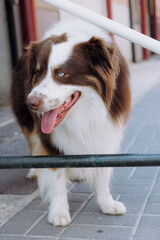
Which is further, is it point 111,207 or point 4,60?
point 4,60

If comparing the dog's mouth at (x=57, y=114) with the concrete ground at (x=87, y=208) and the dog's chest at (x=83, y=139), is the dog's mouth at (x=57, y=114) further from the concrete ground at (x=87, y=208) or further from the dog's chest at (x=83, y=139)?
the concrete ground at (x=87, y=208)

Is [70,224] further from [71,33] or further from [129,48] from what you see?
[129,48]

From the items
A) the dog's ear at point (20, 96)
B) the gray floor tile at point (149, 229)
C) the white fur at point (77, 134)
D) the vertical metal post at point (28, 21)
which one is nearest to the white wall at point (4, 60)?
the vertical metal post at point (28, 21)

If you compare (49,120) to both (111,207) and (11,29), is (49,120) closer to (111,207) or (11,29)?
(111,207)

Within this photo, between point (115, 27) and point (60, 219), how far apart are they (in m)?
1.47

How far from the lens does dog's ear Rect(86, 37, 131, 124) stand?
2.80 meters

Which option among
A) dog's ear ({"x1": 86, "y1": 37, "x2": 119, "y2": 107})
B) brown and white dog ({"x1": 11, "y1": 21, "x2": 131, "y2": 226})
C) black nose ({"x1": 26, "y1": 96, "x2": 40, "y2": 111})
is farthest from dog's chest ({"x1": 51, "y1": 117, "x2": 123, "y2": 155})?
black nose ({"x1": 26, "y1": 96, "x2": 40, "y2": 111})

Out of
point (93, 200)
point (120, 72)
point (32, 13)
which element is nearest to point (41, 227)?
point (93, 200)

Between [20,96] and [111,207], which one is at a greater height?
[20,96]

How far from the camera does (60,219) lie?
119 inches

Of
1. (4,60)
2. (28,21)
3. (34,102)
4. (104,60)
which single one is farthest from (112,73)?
(28,21)

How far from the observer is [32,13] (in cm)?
877

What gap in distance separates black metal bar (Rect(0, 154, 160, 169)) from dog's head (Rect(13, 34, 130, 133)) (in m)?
0.39

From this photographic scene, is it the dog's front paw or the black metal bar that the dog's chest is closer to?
the dog's front paw
